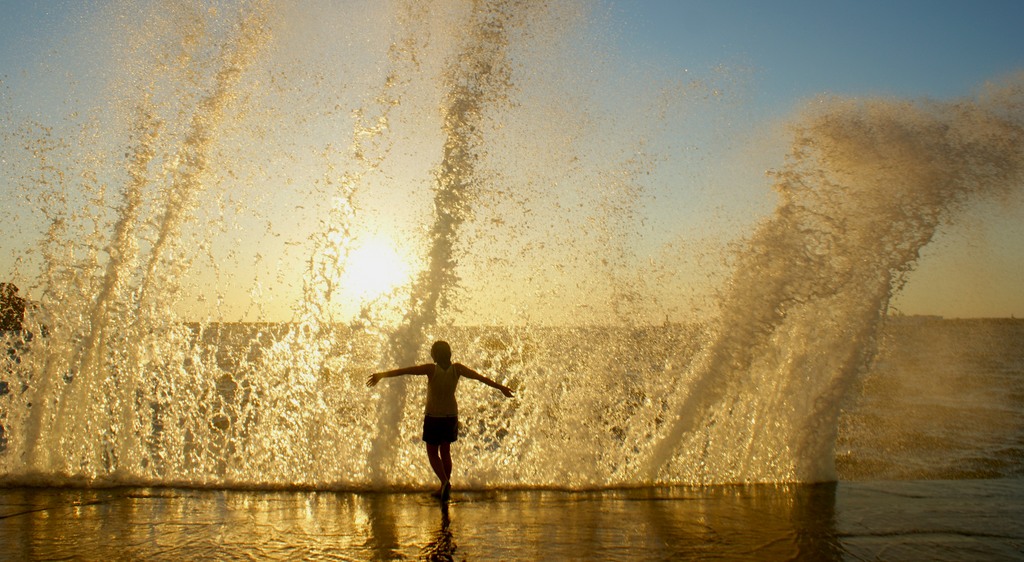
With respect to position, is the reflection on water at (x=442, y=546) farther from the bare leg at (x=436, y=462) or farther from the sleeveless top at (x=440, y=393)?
the sleeveless top at (x=440, y=393)

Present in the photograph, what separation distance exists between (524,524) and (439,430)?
1.31 metres

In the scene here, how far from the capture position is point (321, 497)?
7.45 m

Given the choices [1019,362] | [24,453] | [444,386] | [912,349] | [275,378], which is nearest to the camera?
[444,386]

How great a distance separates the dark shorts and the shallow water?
64 centimetres

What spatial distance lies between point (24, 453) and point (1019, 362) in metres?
43.1

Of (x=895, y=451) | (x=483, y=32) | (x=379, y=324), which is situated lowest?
(x=895, y=451)

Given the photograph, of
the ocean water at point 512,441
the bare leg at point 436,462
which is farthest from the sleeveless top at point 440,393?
the ocean water at point 512,441

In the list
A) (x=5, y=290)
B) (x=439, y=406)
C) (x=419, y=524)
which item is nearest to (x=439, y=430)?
(x=439, y=406)

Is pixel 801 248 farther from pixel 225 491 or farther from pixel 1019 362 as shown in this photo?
pixel 1019 362

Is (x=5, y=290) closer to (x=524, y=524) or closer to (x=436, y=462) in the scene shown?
(x=436, y=462)

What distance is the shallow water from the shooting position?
5441 mm

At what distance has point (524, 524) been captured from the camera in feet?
20.9

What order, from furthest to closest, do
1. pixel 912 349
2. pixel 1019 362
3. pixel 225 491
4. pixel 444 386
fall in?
pixel 912 349 → pixel 1019 362 → pixel 225 491 → pixel 444 386

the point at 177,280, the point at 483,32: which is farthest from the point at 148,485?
the point at 483,32
